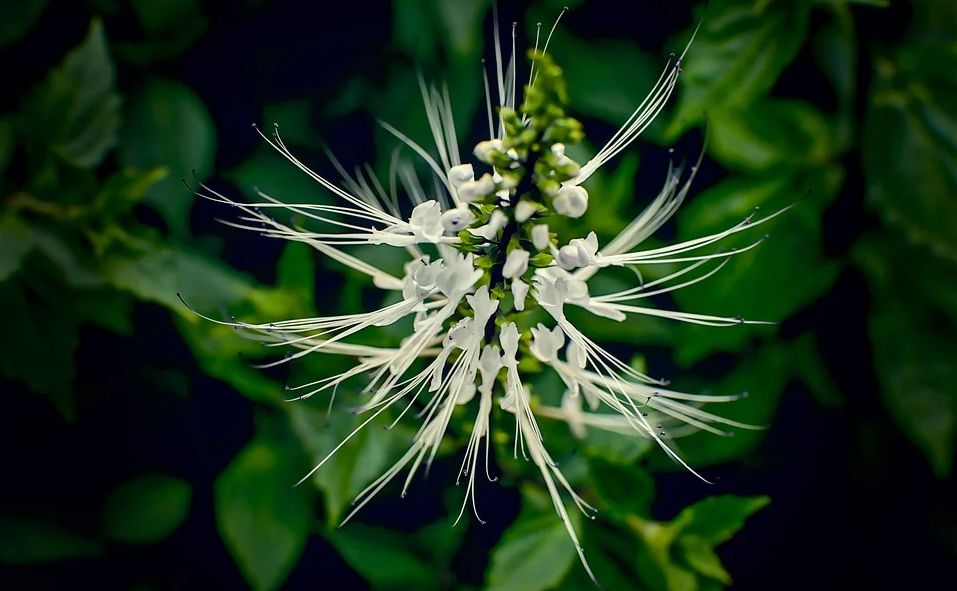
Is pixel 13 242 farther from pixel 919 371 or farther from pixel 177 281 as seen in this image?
pixel 919 371

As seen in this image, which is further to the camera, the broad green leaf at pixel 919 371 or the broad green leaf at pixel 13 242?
the broad green leaf at pixel 919 371

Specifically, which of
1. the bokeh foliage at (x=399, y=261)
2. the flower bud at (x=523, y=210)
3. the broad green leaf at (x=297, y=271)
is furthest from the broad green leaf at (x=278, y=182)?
the flower bud at (x=523, y=210)

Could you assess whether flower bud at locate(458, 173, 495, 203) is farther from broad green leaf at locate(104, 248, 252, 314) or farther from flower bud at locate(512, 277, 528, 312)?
broad green leaf at locate(104, 248, 252, 314)

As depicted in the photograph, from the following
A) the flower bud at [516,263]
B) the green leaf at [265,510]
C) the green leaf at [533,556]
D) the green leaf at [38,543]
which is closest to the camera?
the flower bud at [516,263]

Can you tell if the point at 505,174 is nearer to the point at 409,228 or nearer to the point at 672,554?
the point at 409,228

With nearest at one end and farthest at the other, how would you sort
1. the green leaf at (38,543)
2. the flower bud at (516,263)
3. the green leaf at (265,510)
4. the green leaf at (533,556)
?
the flower bud at (516,263) → the green leaf at (533,556) → the green leaf at (265,510) → the green leaf at (38,543)

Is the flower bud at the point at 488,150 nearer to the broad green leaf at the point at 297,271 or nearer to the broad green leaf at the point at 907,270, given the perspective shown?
the broad green leaf at the point at 297,271

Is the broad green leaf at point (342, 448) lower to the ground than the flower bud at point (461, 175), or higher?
lower

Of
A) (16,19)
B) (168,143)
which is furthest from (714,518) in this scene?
(16,19)
